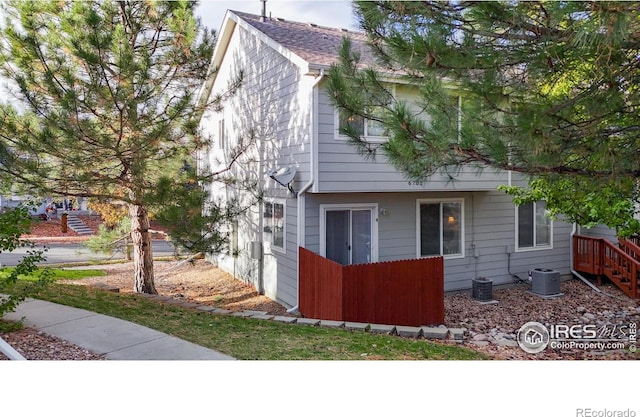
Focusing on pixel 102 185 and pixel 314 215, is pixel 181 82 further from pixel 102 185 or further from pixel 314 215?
pixel 314 215

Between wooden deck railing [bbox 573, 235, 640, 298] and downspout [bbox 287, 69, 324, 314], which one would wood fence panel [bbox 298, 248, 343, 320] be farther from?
wooden deck railing [bbox 573, 235, 640, 298]

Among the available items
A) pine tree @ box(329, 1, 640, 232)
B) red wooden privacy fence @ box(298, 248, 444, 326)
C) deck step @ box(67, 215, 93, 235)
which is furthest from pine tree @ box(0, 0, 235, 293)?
deck step @ box(67, 215, 93, 235)

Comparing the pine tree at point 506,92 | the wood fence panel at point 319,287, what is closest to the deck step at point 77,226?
the wood fence panel at point 319,287

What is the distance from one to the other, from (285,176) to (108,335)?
3.55 metres

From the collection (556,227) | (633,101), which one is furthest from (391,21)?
(556,227)

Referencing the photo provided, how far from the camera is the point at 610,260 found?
8578mm

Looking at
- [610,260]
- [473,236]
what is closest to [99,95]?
[473,236]

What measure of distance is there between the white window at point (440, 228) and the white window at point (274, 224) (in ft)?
8.07

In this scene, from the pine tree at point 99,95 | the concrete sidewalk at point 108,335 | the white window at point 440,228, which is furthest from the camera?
the white window at point 440,228

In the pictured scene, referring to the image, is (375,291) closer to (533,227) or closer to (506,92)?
(506,92)

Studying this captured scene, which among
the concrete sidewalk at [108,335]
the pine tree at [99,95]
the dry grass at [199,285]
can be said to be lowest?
the dry grass at [199,285]

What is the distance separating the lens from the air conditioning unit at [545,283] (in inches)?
316

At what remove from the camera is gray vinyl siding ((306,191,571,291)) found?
7375mm

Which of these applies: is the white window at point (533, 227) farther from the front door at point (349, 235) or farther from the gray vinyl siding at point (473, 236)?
the front door at point (349, 235)
